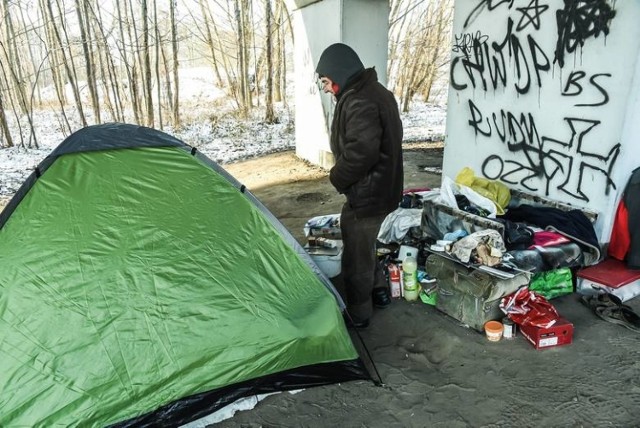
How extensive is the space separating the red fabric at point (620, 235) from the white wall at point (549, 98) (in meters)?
0.06

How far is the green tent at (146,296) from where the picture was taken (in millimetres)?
2168

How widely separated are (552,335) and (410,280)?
43.9 inches

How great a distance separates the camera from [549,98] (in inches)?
157

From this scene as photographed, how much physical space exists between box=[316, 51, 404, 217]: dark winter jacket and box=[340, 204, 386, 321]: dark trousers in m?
0.09

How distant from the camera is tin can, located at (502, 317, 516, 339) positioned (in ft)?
10.3

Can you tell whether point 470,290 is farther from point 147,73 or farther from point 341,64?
point 147,73

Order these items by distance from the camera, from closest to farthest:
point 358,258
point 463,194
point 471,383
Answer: point 471,383, point 358,258, point 463,194

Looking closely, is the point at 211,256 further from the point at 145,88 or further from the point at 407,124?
the point at 407,124

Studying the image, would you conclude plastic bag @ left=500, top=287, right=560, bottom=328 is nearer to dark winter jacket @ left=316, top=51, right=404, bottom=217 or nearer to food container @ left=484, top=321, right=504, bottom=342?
food container @ left=484, top=321, right=504, bottom=342

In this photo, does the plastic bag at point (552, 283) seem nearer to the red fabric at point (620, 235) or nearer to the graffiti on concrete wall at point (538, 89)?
the red fabric at point (620, 235)

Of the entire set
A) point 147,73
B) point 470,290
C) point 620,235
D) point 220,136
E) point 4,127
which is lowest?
point 470,290

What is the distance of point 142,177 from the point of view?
9.95 feet

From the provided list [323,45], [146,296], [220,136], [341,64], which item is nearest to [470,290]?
[341,64]

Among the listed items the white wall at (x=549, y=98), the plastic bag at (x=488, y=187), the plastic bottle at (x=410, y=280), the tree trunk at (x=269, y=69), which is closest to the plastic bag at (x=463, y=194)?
the plastic bag at (x=488, y=187)
